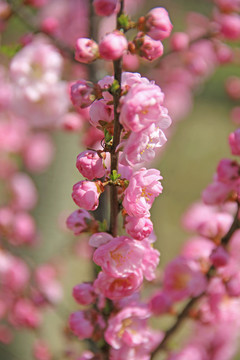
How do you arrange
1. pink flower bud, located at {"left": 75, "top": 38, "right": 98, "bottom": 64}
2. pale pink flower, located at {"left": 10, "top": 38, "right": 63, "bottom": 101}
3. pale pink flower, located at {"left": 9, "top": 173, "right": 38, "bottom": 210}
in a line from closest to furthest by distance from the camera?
pink flower bud, located at {"left": 75, "top": 38, "right": 98, "bottom": 64}, pale pink flower, located at {"left": 10, "top": 38, "right": 63, "bottom": 101}, pale pink flower, located at {"left": 9, "top": 173, "right": 38, "bottom": 210}

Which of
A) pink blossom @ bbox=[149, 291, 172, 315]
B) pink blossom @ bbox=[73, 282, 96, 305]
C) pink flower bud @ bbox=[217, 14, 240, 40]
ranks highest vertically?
pink flower bud @ bbox=[217, 14, 240, 40]

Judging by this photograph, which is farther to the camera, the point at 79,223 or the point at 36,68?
the point at 36,68

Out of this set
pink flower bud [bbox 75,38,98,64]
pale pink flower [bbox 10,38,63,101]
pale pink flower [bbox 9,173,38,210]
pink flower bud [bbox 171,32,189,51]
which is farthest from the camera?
pale pink flower [bbox 9,173,38,210]

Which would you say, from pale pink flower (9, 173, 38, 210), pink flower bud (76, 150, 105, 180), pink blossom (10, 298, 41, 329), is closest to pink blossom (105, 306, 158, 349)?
pink flower bud (76, 150, 105, 180)

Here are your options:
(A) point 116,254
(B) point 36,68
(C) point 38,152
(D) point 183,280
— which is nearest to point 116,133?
(A) point 116,254

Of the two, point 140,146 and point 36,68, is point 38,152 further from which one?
point 140,146

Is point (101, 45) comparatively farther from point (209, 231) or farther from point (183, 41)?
point (183, 41)

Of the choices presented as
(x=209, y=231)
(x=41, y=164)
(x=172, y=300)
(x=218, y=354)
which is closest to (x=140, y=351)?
(x=172, y=300)

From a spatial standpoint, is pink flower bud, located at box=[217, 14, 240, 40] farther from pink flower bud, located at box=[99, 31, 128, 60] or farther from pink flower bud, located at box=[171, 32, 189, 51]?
pink flower bud, located at box=[99, 31, 128, 60]
